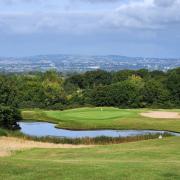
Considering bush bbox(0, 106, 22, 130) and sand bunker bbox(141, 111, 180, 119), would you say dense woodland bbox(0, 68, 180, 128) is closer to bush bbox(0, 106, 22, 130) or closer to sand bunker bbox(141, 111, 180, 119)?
sand bunker bbox(141, 111, 180, 119)

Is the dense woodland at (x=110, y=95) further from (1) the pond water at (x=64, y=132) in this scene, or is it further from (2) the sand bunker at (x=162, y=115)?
(1) the pond water at (x=64, y=132)

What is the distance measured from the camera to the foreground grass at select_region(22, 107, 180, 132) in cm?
4584

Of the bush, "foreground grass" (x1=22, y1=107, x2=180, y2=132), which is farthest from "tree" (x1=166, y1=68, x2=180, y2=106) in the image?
the bush

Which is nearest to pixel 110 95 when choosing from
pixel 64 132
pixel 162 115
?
pixel 162 115

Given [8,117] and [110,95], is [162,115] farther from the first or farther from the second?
[110,95]

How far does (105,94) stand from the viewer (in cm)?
7225

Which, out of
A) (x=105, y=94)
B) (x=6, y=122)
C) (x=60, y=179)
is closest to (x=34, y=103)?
(x=105, y=94)

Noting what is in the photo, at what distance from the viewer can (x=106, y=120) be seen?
48.6 m

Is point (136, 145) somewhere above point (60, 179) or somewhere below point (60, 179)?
below

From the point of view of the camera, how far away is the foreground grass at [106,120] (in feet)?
150

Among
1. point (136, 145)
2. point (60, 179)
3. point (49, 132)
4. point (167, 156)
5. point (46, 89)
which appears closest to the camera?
point (60, 179)

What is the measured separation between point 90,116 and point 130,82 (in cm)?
2446

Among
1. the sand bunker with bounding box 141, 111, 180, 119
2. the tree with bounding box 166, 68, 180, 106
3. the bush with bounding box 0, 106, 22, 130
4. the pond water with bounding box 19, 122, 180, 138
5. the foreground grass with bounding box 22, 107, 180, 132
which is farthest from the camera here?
the tree with bounding box 166, 68, 180, 106

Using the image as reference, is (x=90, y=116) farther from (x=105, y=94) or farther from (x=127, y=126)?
(x=105, y=94)
